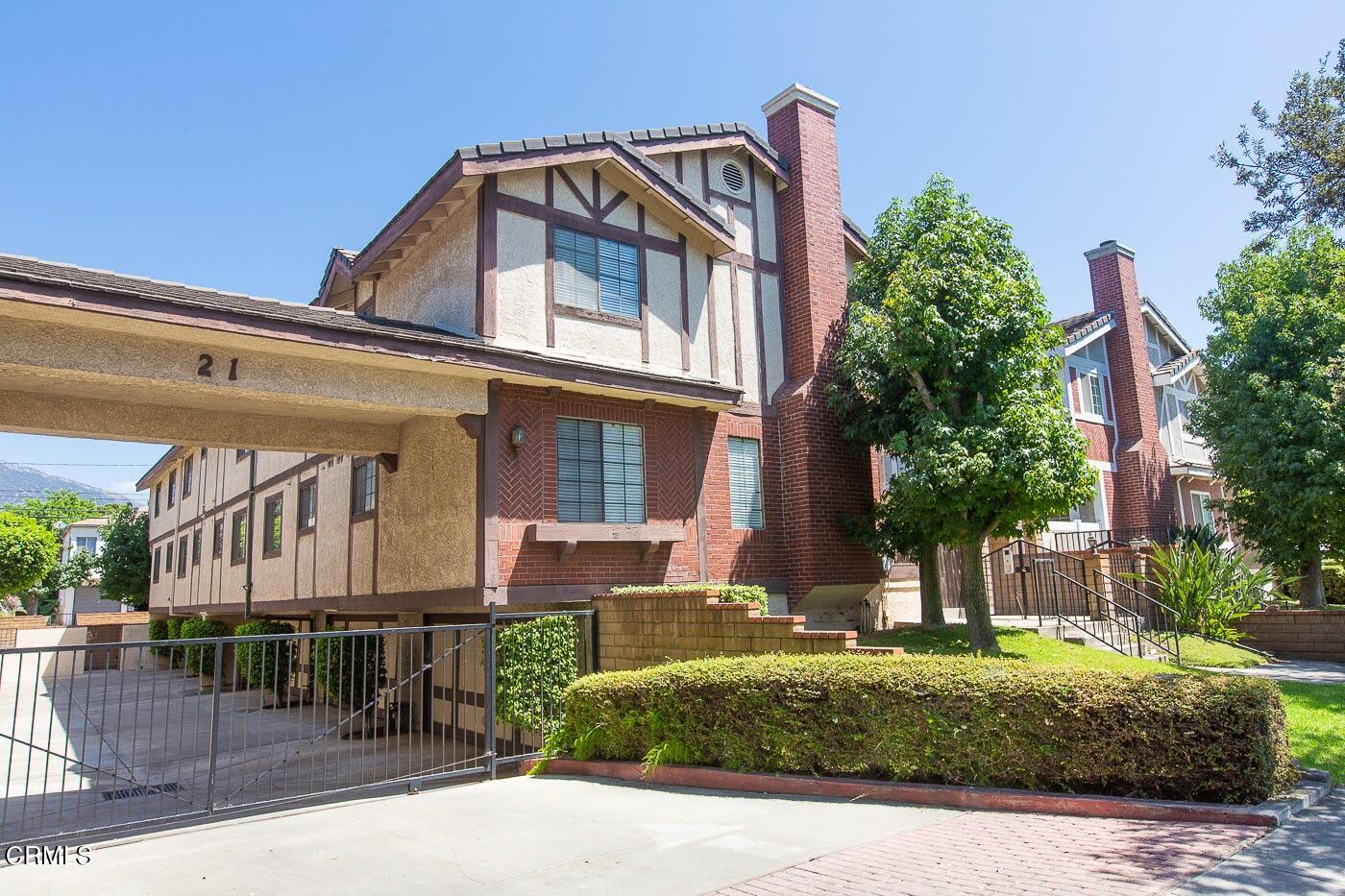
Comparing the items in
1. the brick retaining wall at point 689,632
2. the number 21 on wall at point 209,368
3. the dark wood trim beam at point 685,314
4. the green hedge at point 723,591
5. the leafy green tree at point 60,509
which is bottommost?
the brick retaining wall at point 689,632

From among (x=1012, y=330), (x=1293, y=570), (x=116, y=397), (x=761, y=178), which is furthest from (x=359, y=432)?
(x=1293, y=570)

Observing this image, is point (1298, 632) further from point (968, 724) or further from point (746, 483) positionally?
point (968, 724)

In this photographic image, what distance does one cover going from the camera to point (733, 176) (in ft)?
51.8

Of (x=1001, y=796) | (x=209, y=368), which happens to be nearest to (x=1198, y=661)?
(x=1001, y=796)

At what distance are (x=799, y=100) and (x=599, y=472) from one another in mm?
8351

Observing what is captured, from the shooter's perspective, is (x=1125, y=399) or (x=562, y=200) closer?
(x=562, y=200)

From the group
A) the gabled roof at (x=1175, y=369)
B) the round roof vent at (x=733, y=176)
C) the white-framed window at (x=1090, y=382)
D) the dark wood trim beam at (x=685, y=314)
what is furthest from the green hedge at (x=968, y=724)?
the gabled roof at (x=1175, y=369)

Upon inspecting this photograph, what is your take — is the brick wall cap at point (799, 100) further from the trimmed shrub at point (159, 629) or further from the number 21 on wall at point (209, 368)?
the trimmed shrub at point (159, 629)

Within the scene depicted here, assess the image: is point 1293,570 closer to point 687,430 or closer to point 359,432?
point 687,430

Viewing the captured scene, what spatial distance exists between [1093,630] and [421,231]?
13026 millimetres

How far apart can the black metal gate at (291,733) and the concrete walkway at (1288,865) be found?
20.6 ft

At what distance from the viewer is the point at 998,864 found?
5.59 metres

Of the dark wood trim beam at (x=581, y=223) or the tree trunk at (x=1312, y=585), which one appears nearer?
the dark wood trim beam at (x=581, y=223)

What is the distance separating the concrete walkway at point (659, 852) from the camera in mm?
5492
